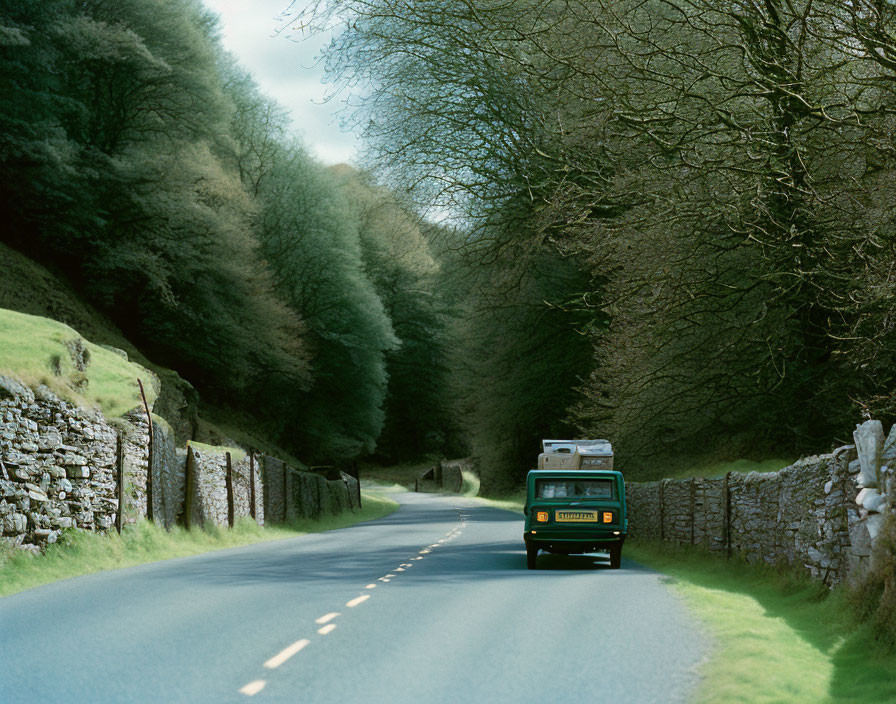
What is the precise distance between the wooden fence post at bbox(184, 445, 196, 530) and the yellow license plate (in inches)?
347

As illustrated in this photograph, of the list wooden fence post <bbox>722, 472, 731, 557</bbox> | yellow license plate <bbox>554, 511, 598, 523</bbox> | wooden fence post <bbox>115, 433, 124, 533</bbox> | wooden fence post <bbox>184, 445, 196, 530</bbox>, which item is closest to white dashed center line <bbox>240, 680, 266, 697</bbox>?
yellow license plate <bbox>554, 511, 598, 523</bbox>

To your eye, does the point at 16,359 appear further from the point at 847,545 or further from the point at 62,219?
the point at 62,219

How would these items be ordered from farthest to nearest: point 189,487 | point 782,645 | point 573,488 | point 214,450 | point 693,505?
point 214,450
point 189,487
point 693,505
point 573,488
point 782,645

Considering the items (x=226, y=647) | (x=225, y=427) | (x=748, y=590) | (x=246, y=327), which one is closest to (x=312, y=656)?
(x=226, y=647)

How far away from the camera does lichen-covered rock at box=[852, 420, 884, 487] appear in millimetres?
10070

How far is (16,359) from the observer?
54.5 ft

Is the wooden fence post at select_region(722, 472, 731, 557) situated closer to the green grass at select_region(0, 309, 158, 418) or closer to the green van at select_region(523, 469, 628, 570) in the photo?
the green van at select_region(523, 469, 628, 570)

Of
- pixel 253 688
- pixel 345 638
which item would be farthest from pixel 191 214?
pixel 253 688

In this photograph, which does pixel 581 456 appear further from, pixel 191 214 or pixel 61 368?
pixel 61 368

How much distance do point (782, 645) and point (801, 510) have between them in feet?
15.2

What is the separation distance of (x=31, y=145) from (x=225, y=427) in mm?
15946

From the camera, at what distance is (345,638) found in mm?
9203

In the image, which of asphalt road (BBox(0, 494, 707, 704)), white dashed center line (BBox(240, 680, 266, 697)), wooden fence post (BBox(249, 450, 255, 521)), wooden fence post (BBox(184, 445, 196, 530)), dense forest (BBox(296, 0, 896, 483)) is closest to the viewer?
white dashed center line (BBox(240, 680, 266, 697))

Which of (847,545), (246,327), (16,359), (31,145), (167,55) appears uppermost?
(167,55)
